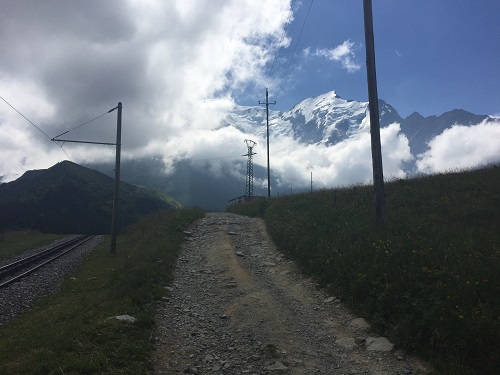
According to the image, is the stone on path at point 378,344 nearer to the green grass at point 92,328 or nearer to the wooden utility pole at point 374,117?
the green grass at point 92,328

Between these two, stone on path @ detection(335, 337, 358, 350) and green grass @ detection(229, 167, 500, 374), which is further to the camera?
stone on path @ detection(335, 337, 358, 350)

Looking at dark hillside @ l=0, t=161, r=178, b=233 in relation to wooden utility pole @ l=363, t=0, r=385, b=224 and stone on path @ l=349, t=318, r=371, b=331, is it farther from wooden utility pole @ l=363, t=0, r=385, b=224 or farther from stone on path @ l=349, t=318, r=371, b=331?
stone on path @ l=349, t=318, r=371, b=331

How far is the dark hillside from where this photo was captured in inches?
4808

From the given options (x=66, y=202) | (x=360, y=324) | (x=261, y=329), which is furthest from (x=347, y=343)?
(x=66, y=202)

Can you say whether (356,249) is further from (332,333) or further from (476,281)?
(476,281)

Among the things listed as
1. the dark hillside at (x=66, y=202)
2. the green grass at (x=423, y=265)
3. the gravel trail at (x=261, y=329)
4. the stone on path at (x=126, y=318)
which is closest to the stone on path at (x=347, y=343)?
the gravel trail at (x=261, y=329)

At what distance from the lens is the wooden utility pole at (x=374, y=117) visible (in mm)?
13781

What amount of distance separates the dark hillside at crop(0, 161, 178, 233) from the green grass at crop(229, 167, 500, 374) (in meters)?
105

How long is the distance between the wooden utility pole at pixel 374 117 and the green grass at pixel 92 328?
837 centimetres

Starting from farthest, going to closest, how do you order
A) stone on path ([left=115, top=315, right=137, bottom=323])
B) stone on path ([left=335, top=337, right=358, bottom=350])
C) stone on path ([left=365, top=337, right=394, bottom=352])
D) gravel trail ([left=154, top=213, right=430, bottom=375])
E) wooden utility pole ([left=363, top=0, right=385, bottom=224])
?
wooden utility pole ([left=363, top=0, right=385, bottom=224]) → stone on path ([left=115, top=315, right=137, bottom=323]) → stone on path ([left=335, top=337, right=358, bottom=350]) → stone on path ([left=365, top=337, right=394, bottom=352]) → gravel trail ([left=154, top=213, right=430, bottom=375])

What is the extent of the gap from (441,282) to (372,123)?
7682 millimetres

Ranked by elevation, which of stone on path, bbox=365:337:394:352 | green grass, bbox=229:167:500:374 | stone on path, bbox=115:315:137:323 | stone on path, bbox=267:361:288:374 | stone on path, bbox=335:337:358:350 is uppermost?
green grass, bbox=229:167:500:374

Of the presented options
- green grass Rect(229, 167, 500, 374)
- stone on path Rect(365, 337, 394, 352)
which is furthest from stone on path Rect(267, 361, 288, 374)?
green grass Rect(229, 167, 500, 374)

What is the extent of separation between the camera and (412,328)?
24.2ft
